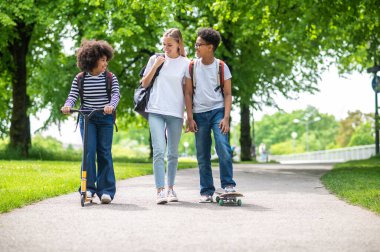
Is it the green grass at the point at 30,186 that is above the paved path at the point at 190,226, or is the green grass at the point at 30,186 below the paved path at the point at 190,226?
above

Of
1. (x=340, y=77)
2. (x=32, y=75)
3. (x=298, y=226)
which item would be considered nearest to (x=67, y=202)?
(x=298, y=226)

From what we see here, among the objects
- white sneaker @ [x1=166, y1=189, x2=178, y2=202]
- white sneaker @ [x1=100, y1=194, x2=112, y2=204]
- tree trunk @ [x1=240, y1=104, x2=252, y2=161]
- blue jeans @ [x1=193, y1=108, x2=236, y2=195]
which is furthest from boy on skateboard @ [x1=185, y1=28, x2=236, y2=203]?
tree trunk @ [x1=240, y1=104, x2=252, y2=161]

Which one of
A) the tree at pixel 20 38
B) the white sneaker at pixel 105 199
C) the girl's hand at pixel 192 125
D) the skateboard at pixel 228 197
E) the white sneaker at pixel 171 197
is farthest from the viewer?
the tree at pixel 20 38

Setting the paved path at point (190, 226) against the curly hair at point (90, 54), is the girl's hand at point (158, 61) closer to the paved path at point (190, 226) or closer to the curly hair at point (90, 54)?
the curly hair at point (90, 54)

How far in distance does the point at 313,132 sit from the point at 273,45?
99.8 m

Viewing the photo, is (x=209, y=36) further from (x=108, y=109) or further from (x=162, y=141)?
(x=108, y=109)

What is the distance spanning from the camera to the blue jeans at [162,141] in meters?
8.11

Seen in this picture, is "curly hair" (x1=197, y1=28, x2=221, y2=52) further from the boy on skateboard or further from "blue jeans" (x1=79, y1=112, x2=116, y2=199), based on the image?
"blue jeans" (x1=79, y1=112, x2=116, y2=199)

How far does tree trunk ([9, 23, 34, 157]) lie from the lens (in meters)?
23.9

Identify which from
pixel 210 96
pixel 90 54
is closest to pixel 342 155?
pixel 210 96

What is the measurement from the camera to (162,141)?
26.6ft

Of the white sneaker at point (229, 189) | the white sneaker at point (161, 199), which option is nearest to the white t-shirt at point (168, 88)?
the white sneaker at point (161, 199)

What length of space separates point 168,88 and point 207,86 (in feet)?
1.49

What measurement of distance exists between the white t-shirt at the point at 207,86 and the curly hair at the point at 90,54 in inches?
40.0
